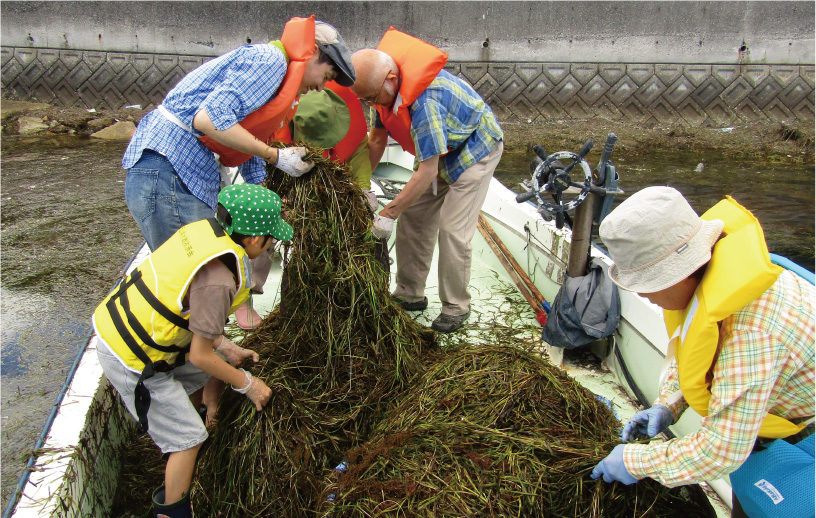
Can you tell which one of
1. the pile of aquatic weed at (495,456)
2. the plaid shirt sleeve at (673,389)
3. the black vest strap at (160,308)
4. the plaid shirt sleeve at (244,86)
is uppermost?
the plaid shirt sleeve at (244,86)

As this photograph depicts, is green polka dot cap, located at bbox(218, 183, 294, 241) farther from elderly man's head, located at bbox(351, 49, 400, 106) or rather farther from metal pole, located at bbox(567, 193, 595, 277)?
metal pole, located at bbox(567, 193, 595, 277)

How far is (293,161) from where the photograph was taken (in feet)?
8.39

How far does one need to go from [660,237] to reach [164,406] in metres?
1.79

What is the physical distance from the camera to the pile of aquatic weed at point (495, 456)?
1.89 metres

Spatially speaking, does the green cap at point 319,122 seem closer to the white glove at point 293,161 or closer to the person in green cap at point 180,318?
the white glove at point 293,161

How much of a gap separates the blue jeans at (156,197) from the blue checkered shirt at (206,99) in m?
0.04

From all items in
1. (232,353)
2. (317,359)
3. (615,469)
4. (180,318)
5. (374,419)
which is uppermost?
(180,318)

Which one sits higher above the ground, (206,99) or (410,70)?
(410,70)

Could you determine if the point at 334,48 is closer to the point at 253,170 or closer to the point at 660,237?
the point at 253,170

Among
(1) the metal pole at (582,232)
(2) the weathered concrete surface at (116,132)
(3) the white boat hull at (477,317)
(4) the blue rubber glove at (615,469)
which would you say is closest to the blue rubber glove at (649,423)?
(4) the blue rubber glove at (615,469)

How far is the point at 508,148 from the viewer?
37.7 feet

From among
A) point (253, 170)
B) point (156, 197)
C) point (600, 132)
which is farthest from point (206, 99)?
point (600, 132)

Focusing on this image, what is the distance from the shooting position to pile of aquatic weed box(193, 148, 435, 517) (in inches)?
89.0

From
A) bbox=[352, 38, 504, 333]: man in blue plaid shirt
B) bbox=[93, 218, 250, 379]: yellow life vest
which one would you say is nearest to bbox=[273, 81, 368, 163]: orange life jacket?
bbox=[352, 38, 504, 333]: man in blue plaid shirt
